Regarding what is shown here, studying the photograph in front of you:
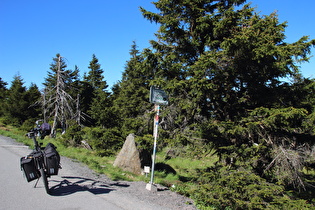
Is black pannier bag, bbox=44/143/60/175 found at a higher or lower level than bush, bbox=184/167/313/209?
higher

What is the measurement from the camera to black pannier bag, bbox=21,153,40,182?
4863mm

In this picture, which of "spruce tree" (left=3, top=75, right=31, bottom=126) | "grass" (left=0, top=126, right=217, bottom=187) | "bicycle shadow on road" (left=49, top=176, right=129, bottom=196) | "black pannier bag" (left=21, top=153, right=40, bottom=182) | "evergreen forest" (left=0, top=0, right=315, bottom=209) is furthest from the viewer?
"spruce tree" (left=3, top=75, right=31, bottom=126)

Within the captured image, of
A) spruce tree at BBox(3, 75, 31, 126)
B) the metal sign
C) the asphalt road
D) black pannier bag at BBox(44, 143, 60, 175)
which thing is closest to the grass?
the asphalt road

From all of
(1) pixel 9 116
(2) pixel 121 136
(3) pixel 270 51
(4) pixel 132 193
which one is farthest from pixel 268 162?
(1) pixel 9 116

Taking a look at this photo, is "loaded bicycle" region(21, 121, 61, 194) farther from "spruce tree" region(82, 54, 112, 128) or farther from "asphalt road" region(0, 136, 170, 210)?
"spruce tree" region(82, 54, 112, 128)

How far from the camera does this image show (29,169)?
16.1 feet

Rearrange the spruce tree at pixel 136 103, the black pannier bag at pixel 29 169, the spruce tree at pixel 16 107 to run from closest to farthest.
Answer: the black pannier bag at pixel 29 169 < the spruce tree at pixel 136 103 < the spruce tree at pixel 16 107

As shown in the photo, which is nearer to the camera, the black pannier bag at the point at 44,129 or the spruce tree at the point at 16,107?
the black pannier bag at the point at 44,129

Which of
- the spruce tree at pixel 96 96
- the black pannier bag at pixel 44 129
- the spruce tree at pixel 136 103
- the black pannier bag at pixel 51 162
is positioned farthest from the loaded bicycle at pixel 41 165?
the spruce tree at pixel 96 96

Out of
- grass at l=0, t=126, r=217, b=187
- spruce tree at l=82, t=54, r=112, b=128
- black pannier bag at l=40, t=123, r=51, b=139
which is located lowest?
grass at l=0, t=126, r=217, b=187

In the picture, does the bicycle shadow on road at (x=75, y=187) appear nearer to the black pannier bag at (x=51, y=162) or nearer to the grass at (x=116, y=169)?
the black pannier bag at (x=51, y=162)

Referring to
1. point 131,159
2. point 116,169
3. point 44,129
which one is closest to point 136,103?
point 131,159

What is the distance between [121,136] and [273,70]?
39.6ft

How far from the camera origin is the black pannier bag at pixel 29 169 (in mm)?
4863
